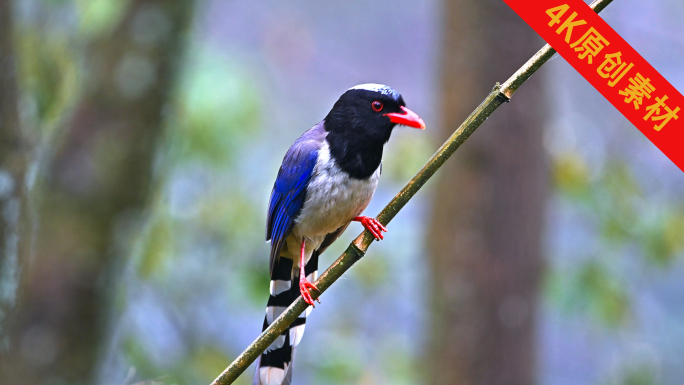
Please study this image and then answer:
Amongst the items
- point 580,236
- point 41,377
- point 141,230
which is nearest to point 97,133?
point 141,230

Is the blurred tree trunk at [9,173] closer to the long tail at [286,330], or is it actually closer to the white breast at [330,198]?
the long tail at [286,330]

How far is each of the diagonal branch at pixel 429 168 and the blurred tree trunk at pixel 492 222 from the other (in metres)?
3.82

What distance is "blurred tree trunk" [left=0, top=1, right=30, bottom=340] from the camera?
3297 mm

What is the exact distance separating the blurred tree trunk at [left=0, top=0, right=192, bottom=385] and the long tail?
3.36ft

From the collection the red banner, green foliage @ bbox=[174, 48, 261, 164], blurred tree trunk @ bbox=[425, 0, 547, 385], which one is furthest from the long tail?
blurred tree trunk @ bbox=[425, 0, 547, 385]

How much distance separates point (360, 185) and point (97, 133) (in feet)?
5.29

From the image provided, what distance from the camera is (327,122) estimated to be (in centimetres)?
298

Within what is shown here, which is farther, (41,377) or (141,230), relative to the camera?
(141,230)

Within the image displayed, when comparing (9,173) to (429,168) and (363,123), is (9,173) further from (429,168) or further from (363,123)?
(429,168)

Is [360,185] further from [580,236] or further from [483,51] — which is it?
[580,236]

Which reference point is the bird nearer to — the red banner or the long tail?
the long tail

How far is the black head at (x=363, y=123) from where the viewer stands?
2.65 m

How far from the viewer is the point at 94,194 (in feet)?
12.1

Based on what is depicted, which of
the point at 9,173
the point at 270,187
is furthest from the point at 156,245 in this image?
the point at 9,173
